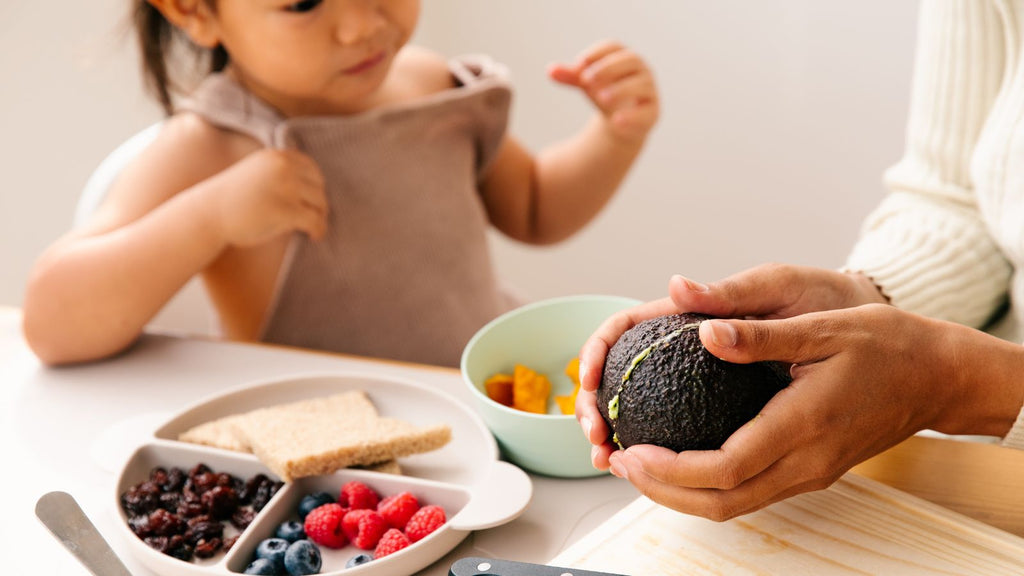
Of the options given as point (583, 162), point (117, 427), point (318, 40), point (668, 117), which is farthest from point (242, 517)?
point (668, 117)

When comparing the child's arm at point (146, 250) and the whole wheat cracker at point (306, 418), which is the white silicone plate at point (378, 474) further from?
the child's arm at point (146, 250)

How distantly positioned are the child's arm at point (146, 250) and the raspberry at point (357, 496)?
19.0 inches

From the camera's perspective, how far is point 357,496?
88cm

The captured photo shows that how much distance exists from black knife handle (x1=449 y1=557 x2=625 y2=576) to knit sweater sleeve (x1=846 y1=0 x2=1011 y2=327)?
57cm

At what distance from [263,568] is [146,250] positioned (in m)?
0.60

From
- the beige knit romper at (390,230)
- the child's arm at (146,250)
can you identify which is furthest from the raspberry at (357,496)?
the beige knit romper at (390,230)

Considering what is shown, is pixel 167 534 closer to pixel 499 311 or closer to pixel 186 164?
pixel 186 164

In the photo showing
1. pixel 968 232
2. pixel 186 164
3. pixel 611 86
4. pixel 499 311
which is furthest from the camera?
pixel 499 311

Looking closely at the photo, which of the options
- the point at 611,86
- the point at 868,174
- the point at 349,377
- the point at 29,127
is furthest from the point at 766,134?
the point at 29,127

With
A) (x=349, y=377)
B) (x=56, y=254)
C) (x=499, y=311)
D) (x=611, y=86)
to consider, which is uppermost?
(x=611, y=86)

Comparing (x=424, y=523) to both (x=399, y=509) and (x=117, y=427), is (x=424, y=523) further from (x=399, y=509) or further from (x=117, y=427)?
(x=117, y=427)

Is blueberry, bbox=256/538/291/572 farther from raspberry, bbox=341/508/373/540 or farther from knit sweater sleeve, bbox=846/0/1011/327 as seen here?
knit sweater sleeve, bbox=846/0/1011/327

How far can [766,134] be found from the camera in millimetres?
2318

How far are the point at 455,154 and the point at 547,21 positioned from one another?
106 cm
